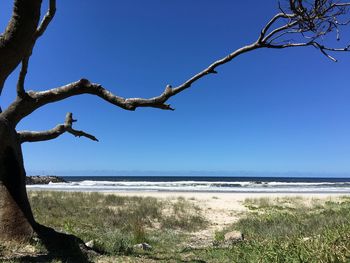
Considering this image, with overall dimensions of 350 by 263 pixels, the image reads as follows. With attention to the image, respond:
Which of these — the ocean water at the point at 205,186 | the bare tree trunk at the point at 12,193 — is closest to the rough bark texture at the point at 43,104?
the bare tree trunk at the point at 12,193

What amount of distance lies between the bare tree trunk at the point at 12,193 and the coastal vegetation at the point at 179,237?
0.39 meters

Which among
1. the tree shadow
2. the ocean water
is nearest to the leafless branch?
the tree shadow

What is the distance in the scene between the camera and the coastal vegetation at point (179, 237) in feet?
23.1

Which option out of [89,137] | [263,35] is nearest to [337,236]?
[263,35]

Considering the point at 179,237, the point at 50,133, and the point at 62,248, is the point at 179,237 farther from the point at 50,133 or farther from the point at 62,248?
the point at 62,248

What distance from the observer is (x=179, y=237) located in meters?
15.0

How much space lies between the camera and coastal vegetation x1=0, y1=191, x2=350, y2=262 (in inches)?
277

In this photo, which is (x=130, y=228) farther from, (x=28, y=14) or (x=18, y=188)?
(x=28, y=14)

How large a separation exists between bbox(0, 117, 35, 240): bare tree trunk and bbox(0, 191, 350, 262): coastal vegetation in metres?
0.39

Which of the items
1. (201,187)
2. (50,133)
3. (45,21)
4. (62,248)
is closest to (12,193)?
(62,248)

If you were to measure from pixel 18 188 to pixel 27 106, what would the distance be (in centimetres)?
165

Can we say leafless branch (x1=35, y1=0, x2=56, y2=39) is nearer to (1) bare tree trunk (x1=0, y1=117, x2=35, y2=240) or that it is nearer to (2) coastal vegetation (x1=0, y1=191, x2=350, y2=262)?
(1) bare tree trunk (x1=0, y1=117, x2=35, y2=240)

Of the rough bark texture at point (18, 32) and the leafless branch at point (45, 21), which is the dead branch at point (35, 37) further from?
the rough bark texture at point (18, 32)

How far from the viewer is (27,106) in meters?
8.98
